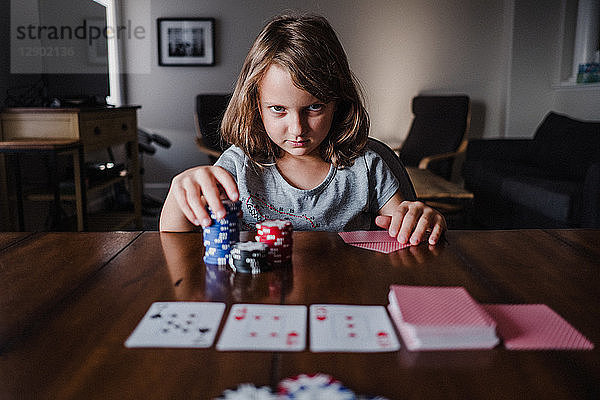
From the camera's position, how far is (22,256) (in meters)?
1.01

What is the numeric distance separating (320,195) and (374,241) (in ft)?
1.24

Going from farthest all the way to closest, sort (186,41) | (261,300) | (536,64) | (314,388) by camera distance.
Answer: (186,41) < (536,64) < (261,300) < (314,388)

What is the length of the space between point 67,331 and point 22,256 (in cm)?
40

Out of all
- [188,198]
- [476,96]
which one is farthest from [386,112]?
[188,198]

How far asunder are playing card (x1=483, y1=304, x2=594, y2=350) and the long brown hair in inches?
28.6

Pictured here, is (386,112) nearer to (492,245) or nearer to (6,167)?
(6,167)

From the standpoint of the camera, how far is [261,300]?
0.78 metres

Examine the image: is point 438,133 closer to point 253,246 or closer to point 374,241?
point 374,241

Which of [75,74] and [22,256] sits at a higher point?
[75,74]

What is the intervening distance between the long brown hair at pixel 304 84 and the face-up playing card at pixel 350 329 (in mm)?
680

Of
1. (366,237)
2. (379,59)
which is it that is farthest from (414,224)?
(379,59)

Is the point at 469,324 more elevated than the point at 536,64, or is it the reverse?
the point at 536,64

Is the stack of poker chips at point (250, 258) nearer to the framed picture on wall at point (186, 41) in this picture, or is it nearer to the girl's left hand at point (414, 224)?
the girl's left hand at point (414, 224)

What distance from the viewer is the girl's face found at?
1.26m
